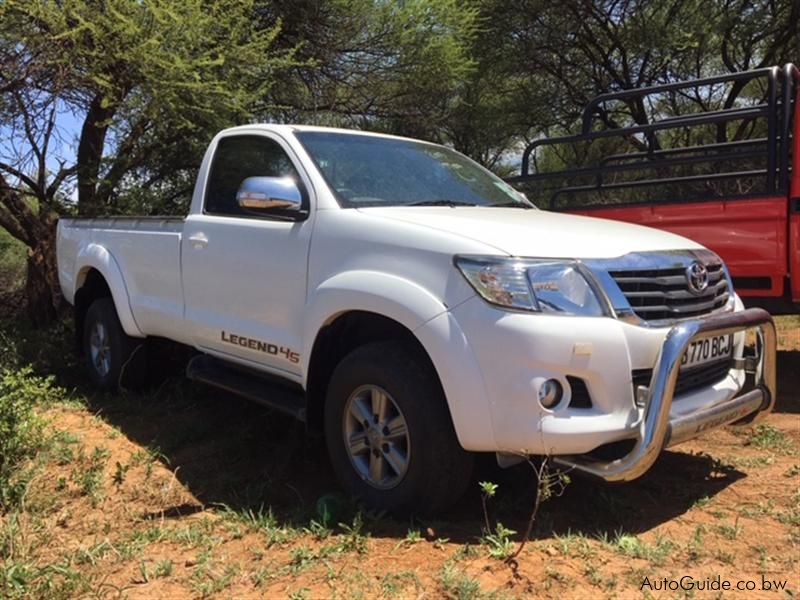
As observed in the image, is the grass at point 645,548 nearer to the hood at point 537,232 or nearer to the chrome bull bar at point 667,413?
the chrome bull bar at point 667,413

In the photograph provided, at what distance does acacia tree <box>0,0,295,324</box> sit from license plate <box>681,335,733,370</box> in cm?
577

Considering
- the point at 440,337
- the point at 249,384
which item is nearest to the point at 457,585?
the point at 440,337

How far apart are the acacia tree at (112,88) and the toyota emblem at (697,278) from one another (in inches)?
220

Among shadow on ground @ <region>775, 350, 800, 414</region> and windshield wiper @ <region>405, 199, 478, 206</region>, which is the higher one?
windshield wiper @ <region>405, 199, 478, 206</region>

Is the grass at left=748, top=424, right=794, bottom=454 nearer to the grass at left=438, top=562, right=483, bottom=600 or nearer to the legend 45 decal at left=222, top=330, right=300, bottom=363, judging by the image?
the grass at left=438, top=562, right=483, bottom=600

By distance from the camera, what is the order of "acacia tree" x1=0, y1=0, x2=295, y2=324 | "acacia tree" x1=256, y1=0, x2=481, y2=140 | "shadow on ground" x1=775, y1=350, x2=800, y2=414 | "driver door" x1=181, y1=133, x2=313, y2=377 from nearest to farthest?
"driver door" x1=181, y1=133, x2=313, y2=377
"shadow on ground" x1=775, y1=350, x2=800, y2=414
"acacia tree" x1=0, y1=0, x2=295, y2=324
"acacia tree" x1=256, y1=0, x2=481, y2=140

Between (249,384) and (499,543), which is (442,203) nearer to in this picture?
(249,384)

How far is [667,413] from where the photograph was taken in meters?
2.98

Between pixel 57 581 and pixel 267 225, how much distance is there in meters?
2.01

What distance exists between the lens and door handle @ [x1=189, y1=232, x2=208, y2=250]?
4594 mm

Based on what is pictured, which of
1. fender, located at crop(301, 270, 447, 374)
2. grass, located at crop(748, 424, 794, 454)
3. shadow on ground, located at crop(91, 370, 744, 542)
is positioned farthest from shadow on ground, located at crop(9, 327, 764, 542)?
fender, located at crop(301, 270, 447, 374)

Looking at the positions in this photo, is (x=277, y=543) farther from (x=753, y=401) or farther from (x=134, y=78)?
(x=134, y=78)

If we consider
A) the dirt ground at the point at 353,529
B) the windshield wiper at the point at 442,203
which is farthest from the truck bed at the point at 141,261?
the windshield wiper at the point at 442,203

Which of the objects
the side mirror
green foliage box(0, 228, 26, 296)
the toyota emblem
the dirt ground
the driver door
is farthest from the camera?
green foliage box(0, 228, 26, 296)
